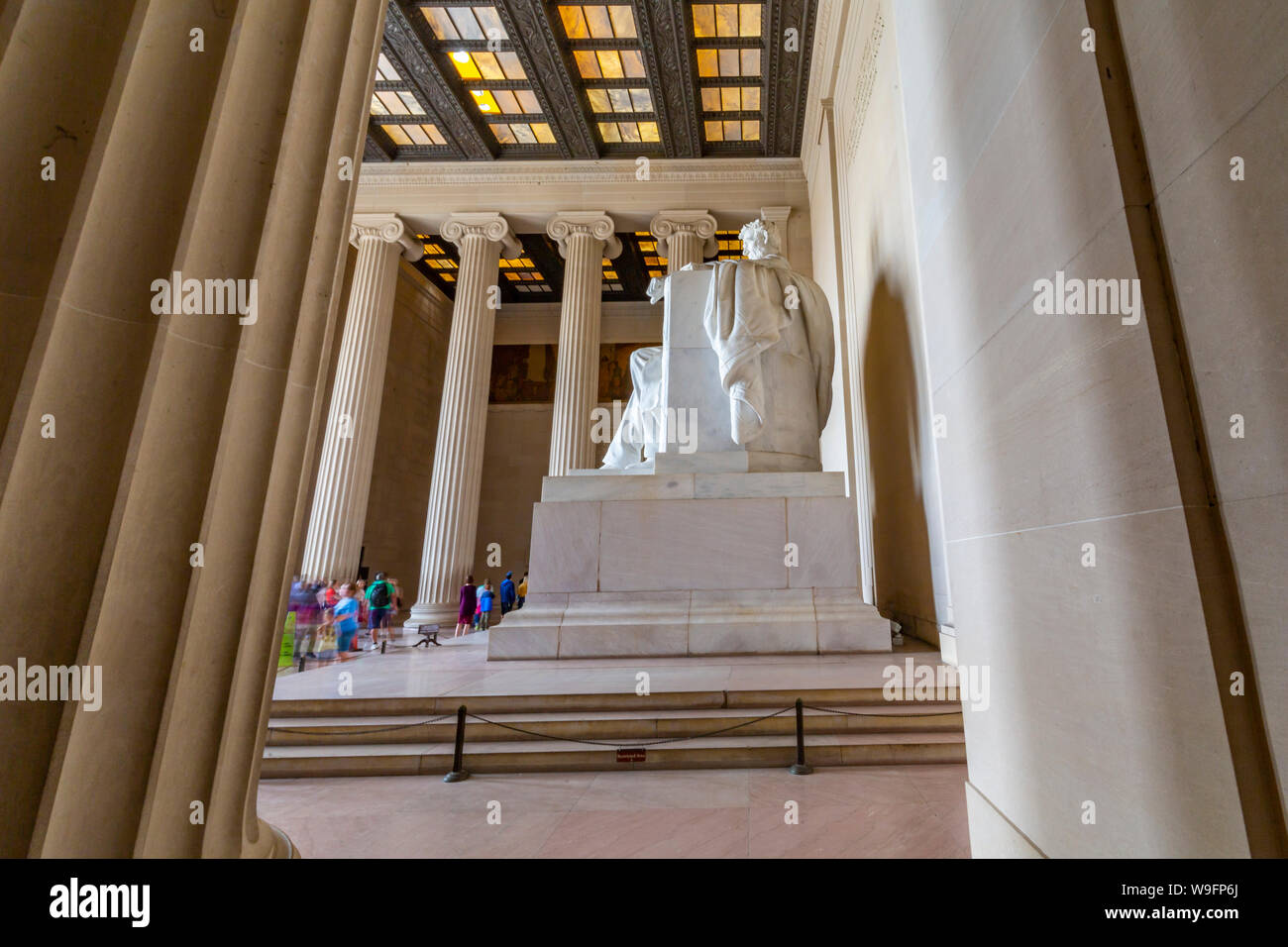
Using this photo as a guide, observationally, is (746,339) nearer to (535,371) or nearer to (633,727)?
(633,727)

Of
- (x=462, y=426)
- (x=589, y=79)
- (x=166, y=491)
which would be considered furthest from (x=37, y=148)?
(x=589, y=79)

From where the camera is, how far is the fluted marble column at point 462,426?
1323 centimetres

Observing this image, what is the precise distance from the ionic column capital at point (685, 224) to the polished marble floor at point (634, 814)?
1412cm

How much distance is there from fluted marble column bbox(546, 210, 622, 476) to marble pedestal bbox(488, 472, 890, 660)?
7341mm

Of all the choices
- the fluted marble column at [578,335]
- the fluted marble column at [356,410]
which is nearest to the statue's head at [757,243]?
the fluted marble column at [578,335]

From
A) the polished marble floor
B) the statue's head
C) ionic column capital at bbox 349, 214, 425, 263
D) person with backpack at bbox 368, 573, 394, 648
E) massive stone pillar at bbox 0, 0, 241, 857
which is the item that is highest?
ionic column capital at bbox 349, 214, 425, 263

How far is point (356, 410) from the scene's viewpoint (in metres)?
14.0

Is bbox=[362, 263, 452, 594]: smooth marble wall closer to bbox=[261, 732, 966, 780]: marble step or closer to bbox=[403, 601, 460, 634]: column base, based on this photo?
Result: bbox=[403, 601, 460, 634]: column base

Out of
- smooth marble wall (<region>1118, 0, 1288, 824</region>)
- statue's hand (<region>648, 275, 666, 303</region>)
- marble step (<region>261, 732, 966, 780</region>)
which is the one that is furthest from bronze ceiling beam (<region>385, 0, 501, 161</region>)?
smooth marble wall (<region>1118, 0, 1288, 824</region>)

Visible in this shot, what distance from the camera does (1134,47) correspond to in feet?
4.77

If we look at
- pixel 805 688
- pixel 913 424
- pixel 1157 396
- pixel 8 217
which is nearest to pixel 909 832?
pixel 805 688

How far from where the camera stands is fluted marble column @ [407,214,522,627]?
43.4 ft

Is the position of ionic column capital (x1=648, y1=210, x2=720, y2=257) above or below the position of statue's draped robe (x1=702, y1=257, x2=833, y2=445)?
above

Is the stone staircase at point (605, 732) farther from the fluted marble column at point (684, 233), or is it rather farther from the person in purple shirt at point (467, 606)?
the fluted marble column at point (684, 233)
